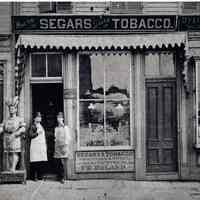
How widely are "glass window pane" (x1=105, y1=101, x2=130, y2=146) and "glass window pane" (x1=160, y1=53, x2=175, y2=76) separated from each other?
1310 mm

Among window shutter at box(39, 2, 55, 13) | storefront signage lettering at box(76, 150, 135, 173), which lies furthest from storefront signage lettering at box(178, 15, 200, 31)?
storefront signage lettering at box(76, 150, 135, 173)

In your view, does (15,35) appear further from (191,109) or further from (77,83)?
(191,109)

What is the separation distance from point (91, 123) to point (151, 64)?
7.45ft

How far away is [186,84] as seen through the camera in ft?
36.4

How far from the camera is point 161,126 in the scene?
11367 mm

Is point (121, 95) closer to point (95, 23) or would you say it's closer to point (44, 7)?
point (95, 23)

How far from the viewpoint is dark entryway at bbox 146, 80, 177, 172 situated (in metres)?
11.4

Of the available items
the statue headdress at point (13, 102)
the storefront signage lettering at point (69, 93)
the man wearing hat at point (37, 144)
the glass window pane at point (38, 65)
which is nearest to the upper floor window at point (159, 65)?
the storefront signage lettering at point (69, 93)

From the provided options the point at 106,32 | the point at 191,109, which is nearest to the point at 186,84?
the point at 191,109

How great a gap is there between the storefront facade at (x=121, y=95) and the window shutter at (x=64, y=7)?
310mm

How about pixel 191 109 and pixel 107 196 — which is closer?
pixel 107 196

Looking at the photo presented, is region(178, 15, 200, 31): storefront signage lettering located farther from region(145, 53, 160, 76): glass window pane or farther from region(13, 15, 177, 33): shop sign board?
region(145, 53, 160, 76): glass window pane

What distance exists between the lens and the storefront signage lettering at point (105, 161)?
440 inches

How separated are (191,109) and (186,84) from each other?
0.72m
